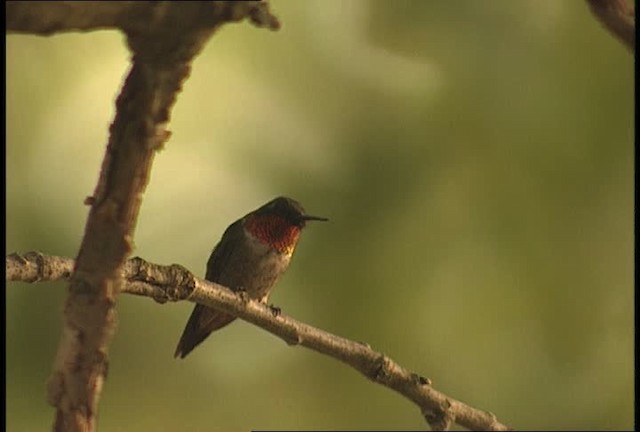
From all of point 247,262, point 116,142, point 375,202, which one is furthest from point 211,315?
point 116,142

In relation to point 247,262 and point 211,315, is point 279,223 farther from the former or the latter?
point 211,315

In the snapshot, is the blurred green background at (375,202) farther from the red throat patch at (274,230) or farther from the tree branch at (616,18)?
the tree branch at (616,18)

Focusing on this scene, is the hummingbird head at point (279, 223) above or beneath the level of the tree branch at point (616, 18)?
above

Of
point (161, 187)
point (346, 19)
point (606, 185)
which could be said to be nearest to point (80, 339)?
point (161, 187)

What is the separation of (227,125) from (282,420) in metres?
0.48

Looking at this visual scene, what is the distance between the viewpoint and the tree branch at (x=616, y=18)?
2.10ft

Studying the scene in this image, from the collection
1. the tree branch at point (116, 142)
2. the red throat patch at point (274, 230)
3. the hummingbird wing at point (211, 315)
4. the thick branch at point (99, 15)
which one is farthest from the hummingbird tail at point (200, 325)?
the thick branch at point (99, 15)

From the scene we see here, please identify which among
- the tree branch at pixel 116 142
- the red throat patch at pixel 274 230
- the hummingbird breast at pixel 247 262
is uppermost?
the red throat patch at pixel 274 230

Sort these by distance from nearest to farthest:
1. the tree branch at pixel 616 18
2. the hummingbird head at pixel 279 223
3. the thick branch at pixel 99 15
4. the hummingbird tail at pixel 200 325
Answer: the thick branch at pixel 99 15 < the tree branch at pixel 616 18 < the hummingbird tail at pixel 200 325 < the hummingbird head at pixel 279 223

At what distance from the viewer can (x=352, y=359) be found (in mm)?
902

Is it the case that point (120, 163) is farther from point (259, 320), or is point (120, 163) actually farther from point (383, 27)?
point (383, 27)

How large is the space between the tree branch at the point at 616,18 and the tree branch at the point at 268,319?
0.40 m

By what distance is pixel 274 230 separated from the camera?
1.23m

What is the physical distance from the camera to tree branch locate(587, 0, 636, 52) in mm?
639
